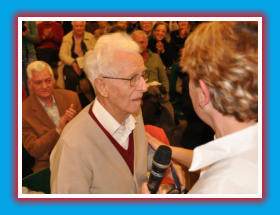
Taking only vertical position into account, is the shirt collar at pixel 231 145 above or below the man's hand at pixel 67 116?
below

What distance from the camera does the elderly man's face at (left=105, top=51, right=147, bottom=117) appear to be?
124 centimetres

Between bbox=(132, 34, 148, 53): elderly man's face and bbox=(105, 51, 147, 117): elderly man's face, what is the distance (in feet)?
0.53

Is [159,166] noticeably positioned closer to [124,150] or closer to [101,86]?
[124,150]

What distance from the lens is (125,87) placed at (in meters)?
1.28

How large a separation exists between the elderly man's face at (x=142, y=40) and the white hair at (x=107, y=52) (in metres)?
0.11

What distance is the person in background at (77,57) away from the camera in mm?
1442

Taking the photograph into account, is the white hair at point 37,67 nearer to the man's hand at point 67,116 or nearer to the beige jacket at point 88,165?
the man's hand at point 67,116

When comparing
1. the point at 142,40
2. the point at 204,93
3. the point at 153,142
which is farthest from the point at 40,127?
the point at 204,93

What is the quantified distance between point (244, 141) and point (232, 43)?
0.30 m

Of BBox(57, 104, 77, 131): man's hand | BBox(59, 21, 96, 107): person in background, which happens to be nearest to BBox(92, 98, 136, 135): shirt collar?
BBox(59, 21, 96, 107): person in background

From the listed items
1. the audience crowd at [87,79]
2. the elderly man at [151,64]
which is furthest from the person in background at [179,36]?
the elderly man at [151,64]

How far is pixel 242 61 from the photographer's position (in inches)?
30.8

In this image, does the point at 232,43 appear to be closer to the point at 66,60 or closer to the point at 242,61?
the point at 242,61

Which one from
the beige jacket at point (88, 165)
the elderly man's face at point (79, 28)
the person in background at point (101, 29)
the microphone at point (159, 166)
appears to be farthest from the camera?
the elderly man's face at point (79, 28)
